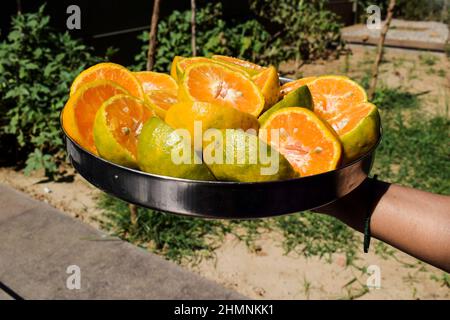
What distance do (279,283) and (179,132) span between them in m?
2.38

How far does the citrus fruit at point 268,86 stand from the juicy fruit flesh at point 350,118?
20 cm

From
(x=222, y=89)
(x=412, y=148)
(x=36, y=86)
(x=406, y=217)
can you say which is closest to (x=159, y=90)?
(x=222, y=89)

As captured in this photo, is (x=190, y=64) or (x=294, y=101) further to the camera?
(x=190, y=64)

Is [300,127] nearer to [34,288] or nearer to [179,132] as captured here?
[179,132]

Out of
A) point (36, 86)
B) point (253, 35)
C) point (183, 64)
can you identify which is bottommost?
point (36, 86)

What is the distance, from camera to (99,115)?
126 centimetres

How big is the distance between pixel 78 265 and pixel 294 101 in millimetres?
2621

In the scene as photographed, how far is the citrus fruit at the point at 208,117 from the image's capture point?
1239mm

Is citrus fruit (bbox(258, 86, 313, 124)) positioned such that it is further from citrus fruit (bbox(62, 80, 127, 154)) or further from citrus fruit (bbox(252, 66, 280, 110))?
citrus fruit (bbox(62, 80, 127, 154))

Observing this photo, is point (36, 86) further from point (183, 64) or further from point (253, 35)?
point (253, 35)

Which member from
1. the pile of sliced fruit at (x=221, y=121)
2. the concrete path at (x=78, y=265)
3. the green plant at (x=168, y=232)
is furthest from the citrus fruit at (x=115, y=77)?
the green plant at (x=168, y=232)

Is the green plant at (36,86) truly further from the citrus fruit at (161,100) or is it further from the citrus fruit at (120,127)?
the citrus fruit at (120,127)

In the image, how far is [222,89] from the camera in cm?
145

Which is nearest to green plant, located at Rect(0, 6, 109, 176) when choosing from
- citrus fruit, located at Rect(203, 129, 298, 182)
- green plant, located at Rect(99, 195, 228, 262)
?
green plant, located at Rect(99, 195, 228, 262)
